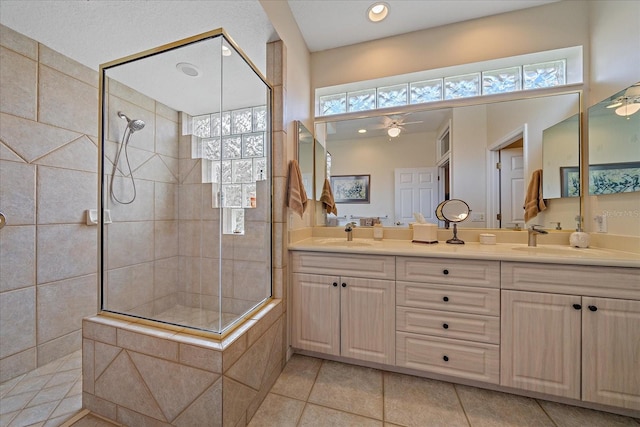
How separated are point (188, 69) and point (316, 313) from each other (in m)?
1.99

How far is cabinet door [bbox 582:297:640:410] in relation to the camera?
119cm

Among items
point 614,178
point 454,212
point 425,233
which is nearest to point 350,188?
point 425,233

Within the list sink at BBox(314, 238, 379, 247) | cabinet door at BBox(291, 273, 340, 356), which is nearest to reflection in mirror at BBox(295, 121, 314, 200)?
sink at BBox(314, 238, 379, 247)

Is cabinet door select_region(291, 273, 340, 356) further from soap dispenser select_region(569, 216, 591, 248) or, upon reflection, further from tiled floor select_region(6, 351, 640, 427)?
soap dispenser select_region(569, 216, 591, 248)

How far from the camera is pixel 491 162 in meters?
1.92

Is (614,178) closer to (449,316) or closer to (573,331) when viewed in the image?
(573,331)

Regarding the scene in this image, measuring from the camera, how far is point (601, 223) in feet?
5.23

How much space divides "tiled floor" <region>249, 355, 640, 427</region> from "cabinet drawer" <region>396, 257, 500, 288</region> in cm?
68

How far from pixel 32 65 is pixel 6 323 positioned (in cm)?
170

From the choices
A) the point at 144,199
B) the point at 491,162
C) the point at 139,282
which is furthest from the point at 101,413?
the point at 491,162

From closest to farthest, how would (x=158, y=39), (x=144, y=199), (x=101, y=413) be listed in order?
(x=101, y=413) < (x=158, y=39) < (x=144, y=199)

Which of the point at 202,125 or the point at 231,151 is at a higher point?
the point at 202,125

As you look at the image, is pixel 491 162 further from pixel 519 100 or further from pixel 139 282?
pixel 139 282

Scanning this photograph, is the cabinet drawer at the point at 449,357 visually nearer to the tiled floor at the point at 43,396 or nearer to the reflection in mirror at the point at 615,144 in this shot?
the reflection in mirror at the point at 615,144
